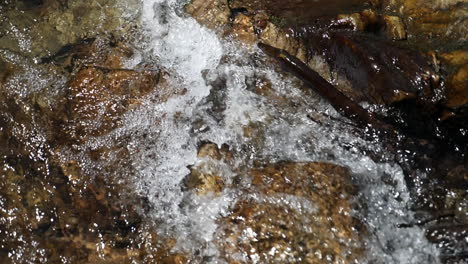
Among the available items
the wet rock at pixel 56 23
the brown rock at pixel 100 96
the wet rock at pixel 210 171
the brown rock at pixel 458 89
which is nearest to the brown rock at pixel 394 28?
the brown rock at pixel 458 89

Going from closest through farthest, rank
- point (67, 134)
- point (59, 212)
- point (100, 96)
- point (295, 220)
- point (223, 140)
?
point (295, 220) < point (59, 212) < point (223, 140) < point (67, 134) < point (100, 96)

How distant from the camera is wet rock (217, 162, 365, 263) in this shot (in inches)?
125

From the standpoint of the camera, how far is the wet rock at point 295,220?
3.17 meters

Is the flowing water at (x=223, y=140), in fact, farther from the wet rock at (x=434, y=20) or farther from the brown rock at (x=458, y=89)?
the wet rock at (x=434, y=20)

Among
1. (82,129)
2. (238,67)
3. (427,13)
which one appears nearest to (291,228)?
(238,67)

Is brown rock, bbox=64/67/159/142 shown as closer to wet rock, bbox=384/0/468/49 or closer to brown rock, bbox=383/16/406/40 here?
brown rock, bbox=383/16/406/40

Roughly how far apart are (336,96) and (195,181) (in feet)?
5.05

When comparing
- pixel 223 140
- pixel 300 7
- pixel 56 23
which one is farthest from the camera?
pixel 56 23

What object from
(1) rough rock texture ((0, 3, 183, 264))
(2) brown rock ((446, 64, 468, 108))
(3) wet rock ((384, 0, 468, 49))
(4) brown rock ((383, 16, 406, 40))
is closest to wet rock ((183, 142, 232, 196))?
(1) rough rock texture ((0, 3, 183, 264))

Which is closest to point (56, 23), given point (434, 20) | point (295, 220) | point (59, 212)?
point (59, 212)

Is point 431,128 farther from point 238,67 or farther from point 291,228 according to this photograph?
point 238,67

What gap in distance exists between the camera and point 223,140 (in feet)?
12.8

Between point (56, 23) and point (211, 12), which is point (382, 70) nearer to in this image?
point (211, 12)

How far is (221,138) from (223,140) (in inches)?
1.3
